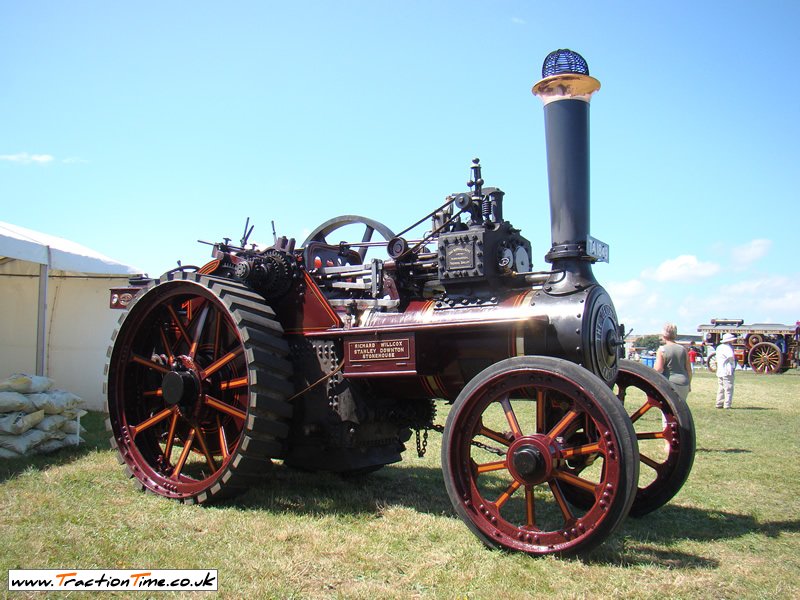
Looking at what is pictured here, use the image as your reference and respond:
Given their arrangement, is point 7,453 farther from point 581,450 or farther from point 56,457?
point 581,450

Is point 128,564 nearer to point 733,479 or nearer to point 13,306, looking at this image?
point 733,479

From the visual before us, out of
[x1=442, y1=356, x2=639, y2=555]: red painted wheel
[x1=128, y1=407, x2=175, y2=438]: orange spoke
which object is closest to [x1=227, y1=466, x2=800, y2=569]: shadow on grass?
[x1=442, y1=356, x2=639, y2=555]: red painted wheel

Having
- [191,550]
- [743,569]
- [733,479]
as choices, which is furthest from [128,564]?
[733,479]

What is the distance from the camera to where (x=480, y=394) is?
3.89 metres

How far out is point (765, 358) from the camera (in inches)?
1173

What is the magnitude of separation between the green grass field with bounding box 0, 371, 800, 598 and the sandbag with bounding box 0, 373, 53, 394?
0.80 meters

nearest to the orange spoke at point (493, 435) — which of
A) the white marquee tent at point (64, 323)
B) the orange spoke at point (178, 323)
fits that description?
the orange spoke at point (178, 323)

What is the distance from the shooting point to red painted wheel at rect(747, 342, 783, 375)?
2944 centimetres

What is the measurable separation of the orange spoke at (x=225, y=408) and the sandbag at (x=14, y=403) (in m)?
2.35

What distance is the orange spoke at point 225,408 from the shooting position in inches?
192

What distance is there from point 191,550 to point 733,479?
4654 mm

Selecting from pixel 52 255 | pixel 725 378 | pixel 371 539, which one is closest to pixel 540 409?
pixel 371 539

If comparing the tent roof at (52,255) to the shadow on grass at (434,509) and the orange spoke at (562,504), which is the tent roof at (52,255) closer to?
the shadow on grass at (434,509)

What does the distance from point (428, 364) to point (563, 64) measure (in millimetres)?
2147
